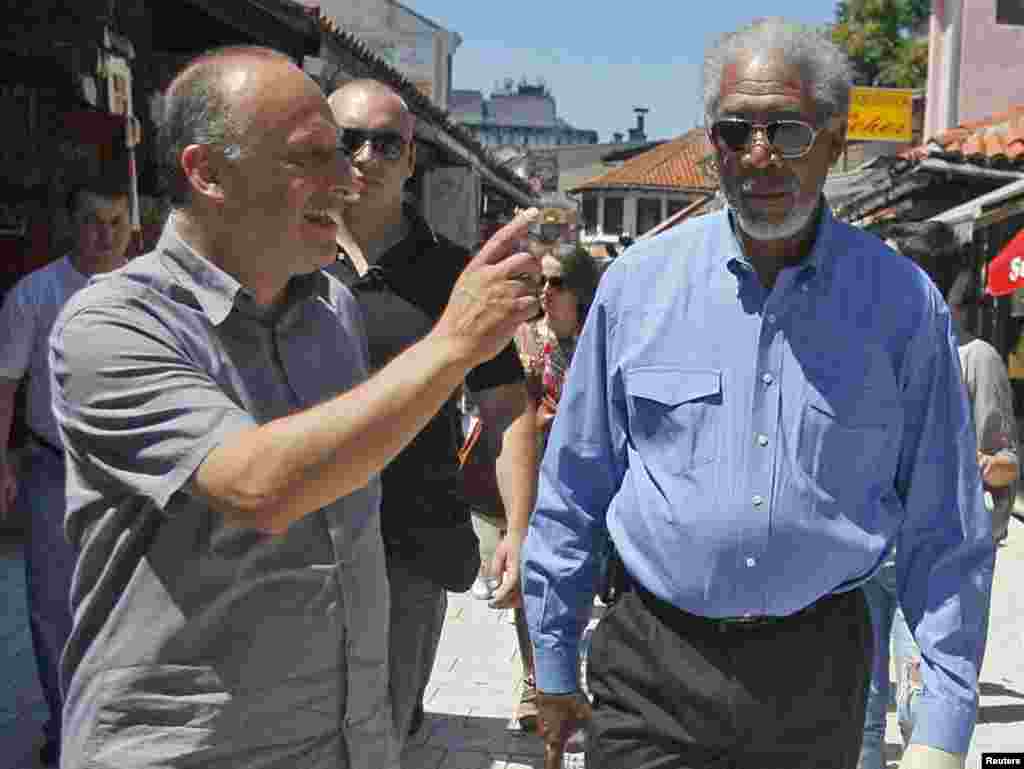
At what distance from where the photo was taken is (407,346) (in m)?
3.40

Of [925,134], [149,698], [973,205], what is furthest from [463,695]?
[925,134]

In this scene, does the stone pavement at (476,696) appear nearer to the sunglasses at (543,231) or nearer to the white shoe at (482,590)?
the white shoe at (482,590)

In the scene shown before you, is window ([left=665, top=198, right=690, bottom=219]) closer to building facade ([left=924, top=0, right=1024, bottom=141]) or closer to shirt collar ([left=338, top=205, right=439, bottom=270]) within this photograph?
building facade ([left=924, top=0, right=1024, bottom=141])

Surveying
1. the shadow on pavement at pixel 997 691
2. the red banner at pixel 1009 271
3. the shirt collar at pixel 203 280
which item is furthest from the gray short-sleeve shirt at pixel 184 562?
the red banner at pixel 1009 271

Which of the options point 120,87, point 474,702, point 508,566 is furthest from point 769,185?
point 120,87

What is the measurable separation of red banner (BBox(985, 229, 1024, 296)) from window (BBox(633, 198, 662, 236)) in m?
55.2

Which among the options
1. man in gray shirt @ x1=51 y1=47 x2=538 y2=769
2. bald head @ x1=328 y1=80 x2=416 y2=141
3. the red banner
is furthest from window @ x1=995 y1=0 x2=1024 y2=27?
man in gray shirt @ x1=51 y1=47 x2=538 y2=769

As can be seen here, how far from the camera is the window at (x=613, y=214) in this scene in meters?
64.9

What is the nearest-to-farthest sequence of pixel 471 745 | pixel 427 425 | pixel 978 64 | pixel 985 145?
pixel 427 425, pixel 471 745, pixel 985 145, pixel 978 64

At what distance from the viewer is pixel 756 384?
256 centimetres

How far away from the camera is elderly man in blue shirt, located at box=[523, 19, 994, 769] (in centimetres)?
251

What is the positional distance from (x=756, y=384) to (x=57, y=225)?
7.23m

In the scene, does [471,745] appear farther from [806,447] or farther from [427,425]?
[806,447]

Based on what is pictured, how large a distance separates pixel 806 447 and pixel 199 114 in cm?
129
